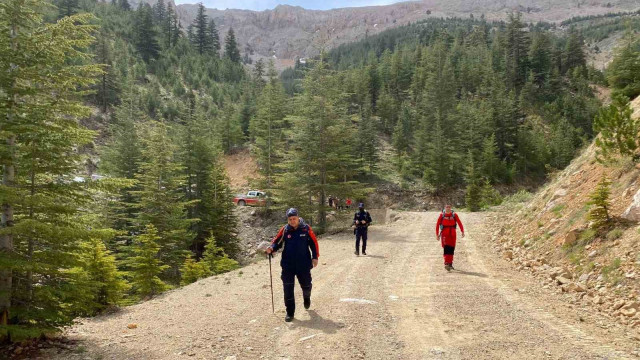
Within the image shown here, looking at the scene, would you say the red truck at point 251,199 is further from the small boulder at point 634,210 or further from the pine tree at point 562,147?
the pine tree at point 562,147

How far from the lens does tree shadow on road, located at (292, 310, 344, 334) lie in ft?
21.5

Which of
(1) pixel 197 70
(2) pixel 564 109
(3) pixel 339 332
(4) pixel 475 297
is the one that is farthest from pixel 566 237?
(1) pixel 197 70

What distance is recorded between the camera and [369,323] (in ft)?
22.5

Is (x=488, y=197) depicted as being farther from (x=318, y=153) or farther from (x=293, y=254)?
(x=293, y=254)

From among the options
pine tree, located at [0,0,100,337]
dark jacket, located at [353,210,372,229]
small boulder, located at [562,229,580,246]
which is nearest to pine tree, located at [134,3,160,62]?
dark jacket, located at [353,210,372,229]

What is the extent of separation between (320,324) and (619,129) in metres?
9.94

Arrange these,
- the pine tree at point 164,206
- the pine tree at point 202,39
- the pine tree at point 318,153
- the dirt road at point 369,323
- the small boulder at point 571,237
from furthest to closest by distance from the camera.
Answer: the pine tree at point 202,39
the pine tree at point 318,153
the pine tree at point 164,206
the small boulder at point 571,237
the dirt road at point 369,323

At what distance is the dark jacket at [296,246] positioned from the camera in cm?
732

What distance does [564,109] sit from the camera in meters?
61.1

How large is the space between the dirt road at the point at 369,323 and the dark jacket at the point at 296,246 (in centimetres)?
103

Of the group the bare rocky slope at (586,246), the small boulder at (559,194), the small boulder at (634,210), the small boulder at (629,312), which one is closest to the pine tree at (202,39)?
the small boulder at (559,194)

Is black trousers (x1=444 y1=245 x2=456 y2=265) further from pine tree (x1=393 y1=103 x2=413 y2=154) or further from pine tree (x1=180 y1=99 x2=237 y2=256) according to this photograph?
pine tree (x1=393 y1=103 x2=413 y2=154)

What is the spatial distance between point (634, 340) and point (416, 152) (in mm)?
43671

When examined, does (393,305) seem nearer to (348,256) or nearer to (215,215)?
(348,256)
